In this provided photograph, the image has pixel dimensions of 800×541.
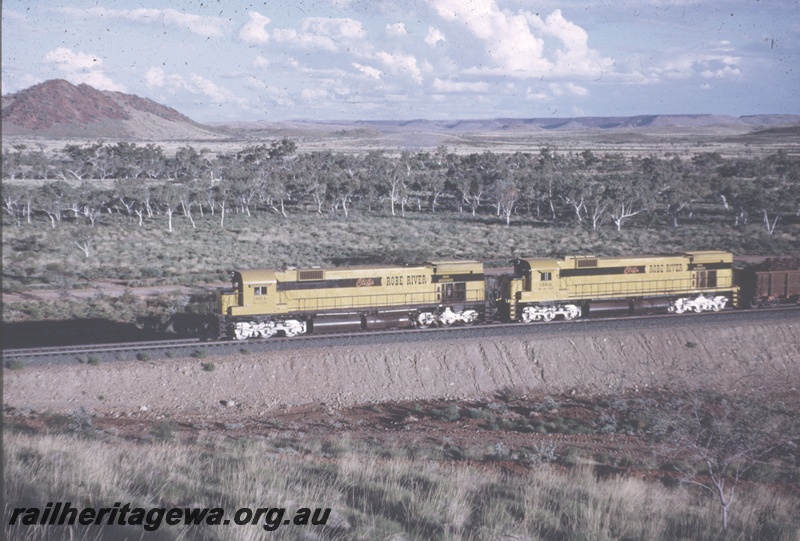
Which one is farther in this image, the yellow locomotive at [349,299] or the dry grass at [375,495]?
the yellow locomotive at [349,299]

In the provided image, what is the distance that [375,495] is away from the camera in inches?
352

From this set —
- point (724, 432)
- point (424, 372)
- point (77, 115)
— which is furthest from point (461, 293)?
point (77, 115)

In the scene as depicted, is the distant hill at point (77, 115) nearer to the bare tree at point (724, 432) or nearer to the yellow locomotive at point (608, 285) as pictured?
the yellow locomotive at point (608, 285)

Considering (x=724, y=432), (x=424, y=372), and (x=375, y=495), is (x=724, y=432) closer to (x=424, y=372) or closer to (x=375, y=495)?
(x=424, y=372)

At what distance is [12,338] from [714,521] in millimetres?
23837

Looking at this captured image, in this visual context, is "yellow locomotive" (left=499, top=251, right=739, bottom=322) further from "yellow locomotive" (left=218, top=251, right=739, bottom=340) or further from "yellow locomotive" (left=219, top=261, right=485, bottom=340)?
"yellow locomotive" (left=219, top=261, right=485, bottom=340)

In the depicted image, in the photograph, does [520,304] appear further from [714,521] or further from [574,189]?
[574,189]

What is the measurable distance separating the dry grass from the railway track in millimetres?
7469

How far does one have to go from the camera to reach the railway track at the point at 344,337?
64.1 ft

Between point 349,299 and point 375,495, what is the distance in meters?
13.5

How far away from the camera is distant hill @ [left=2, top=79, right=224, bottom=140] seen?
14238cm

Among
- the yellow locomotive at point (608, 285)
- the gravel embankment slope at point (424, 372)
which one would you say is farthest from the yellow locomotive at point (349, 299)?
the yellow locomotive at point (608, 285)

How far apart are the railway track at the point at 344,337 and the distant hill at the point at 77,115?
13310 centimetres

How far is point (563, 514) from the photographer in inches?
349
